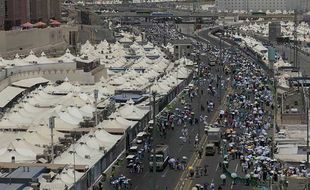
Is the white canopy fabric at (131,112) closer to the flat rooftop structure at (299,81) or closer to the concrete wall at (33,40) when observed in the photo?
the flat rooftop structure at (299,81)

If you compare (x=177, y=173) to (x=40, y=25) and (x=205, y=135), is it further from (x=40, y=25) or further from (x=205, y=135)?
(x=40, y=25)

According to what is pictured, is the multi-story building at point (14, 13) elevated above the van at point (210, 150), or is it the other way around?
the multi-story building at point (14, 13)

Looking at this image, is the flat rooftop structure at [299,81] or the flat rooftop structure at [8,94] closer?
the flat rooftop structure at [8,94]

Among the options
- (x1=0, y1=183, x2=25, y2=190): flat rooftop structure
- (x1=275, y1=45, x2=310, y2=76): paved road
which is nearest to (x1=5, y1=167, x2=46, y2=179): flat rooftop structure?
(x1=0, y1=183, x2=25, y2=190): flat rooftop structure

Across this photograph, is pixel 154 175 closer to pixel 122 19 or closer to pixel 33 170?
pixel 33 170

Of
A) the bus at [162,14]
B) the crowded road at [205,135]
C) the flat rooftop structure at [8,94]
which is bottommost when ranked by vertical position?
the crowded road at [205,135]

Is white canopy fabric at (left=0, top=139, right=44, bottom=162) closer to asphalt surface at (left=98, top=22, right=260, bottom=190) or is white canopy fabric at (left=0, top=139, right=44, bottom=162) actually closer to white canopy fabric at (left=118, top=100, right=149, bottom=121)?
asphalt surface at (left=98, top=22, right=260, bottom=190)

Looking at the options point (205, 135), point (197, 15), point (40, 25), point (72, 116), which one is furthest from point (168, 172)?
point (197, 15)

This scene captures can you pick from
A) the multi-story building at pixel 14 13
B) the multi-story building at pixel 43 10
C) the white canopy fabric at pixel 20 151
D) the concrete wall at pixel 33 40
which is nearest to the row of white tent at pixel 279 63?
the concrete wall at pixel 33 40
